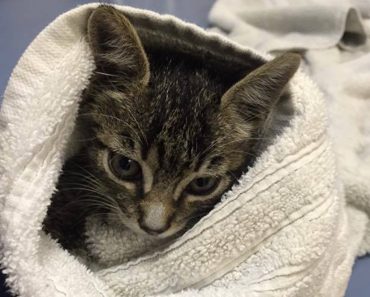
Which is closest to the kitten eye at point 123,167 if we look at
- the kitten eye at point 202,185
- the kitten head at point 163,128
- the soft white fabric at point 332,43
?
the kitten head at point 163,128

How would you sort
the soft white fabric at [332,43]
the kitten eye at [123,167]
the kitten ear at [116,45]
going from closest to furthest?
the kitten ear at [116,45] < the kitten eye at [123,167] < the soft white fabric at [332,43]

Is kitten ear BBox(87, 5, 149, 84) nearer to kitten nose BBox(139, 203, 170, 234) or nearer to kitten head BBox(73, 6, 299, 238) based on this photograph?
kitten head BBox(73, 6, 299, 238)

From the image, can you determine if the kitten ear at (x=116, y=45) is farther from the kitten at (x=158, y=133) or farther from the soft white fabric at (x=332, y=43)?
the soft white fabric at (x=332, y=43)

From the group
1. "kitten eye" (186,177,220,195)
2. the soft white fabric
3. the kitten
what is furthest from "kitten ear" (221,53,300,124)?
the soft white fabric

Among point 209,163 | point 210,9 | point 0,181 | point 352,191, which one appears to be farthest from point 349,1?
point 0,181

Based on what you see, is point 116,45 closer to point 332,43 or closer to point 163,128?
point 163,128

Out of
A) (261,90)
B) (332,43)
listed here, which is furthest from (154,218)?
(332,43)
